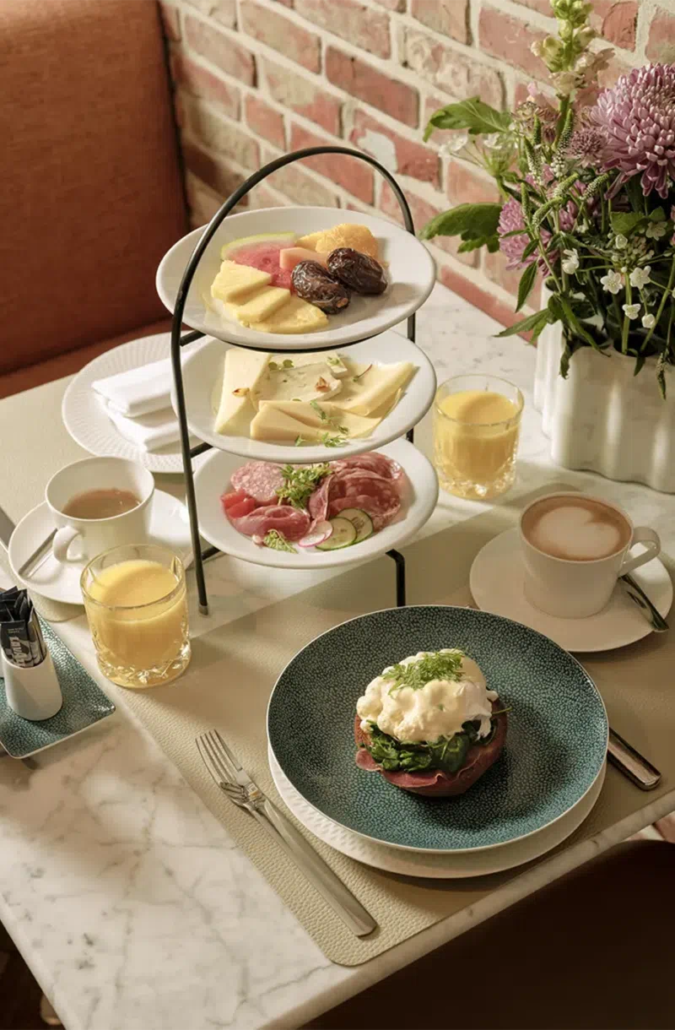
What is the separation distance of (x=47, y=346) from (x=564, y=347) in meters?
1.36

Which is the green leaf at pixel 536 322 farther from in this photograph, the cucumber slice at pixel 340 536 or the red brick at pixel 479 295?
the red brick at pixel 479 295

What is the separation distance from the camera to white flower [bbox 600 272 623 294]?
1.18 m

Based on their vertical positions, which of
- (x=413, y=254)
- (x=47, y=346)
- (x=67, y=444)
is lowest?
(x=47, y=346)

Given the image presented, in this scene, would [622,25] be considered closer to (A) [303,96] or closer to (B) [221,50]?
(A) [303,96]

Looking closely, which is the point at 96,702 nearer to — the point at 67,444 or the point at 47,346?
the point at 67,444

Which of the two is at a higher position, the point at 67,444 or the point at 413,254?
the point at 413,254

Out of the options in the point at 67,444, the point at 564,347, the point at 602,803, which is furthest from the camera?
the point at 67,444

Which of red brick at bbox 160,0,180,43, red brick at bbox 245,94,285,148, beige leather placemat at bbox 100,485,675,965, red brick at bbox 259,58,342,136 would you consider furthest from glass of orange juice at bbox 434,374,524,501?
red brick at bbox 160,0,180,43

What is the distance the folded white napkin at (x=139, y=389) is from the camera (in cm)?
148

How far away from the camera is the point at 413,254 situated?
4.04 feet

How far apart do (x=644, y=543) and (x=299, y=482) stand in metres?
0.37

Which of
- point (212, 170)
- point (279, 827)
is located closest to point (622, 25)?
point (279, 827)

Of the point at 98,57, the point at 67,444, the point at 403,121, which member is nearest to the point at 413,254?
the point at 67,444

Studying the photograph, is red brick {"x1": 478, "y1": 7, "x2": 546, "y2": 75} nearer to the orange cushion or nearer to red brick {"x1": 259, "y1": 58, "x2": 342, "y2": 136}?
red brick {"x1": 259, "y1": 58, "x2": 342, "y2": 136}
